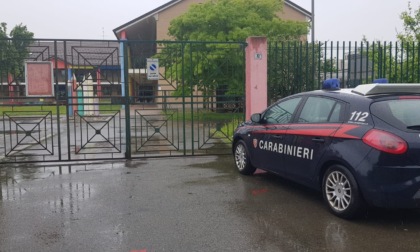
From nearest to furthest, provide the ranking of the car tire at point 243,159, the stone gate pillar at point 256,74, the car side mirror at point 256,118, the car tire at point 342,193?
the car tire at point 342,193
the car side mirror at point 256,118
the car tire at point 243,159
the stone gate pillar at point 256,74

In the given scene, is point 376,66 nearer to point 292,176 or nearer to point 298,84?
point 298,84

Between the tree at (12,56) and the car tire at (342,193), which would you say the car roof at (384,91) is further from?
the tree at (12,56)

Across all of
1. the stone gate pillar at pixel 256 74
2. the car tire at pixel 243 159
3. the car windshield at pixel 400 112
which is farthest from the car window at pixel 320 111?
the stone gate pillar at pixel 256 74

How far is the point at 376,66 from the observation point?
433 inches

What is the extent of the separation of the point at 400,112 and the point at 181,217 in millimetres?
2844

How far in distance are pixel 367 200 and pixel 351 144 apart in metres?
0.64

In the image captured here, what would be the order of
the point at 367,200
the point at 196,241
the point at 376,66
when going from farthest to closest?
the point at 376,66, the point at 367,200, the point at 196,241

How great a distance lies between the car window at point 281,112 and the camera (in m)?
6.29

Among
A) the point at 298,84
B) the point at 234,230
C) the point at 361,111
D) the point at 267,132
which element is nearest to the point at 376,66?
the point at 298,84

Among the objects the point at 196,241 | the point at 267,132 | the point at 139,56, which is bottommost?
the point at 196,241

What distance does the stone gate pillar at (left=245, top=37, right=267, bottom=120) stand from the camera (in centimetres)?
945

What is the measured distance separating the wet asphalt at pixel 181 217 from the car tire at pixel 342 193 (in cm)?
13

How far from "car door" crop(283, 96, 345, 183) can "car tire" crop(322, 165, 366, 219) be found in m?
0.29

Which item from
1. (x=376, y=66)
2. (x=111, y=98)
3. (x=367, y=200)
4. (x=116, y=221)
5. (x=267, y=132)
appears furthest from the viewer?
(x=376, y=66)
